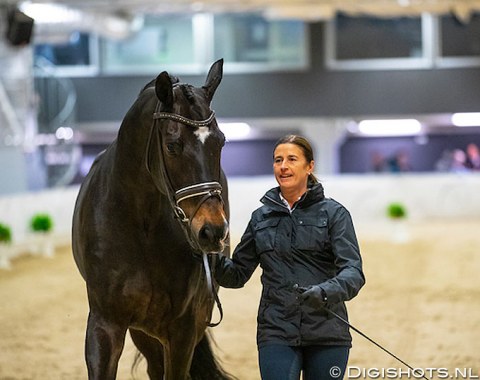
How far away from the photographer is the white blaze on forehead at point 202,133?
10.2 feet

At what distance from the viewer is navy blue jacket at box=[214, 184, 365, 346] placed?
311 centimetres

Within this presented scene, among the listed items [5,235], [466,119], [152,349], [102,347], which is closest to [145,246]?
[102,347]

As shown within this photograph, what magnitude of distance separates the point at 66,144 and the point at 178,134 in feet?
54.9

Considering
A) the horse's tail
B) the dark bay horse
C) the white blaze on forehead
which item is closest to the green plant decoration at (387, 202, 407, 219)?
the horse's tail

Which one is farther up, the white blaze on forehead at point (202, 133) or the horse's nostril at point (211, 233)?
the white blaze on forehead at point (202, 133)

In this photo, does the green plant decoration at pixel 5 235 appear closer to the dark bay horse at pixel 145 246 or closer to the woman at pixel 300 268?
the dark bay horse at pixel 145 246

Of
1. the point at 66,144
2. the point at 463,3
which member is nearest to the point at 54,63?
the point at 66,144

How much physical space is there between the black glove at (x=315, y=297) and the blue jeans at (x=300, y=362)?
0.73ft

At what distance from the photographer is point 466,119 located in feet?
81.7

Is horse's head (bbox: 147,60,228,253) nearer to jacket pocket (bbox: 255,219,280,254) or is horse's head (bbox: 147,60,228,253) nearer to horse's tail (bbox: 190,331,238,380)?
jacket pocket (bbox: 255,219,280,254)

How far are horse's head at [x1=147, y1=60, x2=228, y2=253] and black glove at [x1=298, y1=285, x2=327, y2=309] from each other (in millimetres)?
308

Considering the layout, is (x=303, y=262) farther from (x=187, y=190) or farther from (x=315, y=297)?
(x=187, y=190)

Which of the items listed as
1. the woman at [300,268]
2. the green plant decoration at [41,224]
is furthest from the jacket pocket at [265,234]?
the green plant decoration at [41,224]

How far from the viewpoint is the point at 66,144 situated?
768 inches
